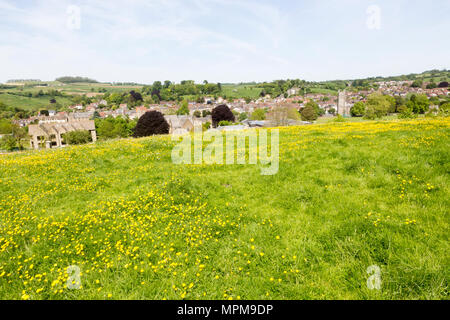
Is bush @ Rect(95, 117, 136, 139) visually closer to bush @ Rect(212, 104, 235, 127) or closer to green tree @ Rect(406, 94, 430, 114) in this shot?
bush @ Rect(212, 104, 235, 127)

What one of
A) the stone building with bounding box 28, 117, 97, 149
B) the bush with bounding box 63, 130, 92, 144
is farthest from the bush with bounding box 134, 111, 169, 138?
the stone building with bounding box 28, 117, 97, 149

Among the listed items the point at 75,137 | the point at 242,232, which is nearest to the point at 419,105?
the point at 242,232

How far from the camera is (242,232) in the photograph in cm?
689

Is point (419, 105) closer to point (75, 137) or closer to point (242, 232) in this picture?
point (242, 232)

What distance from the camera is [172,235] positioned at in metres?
6.92

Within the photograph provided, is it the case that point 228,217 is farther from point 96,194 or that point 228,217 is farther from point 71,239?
point 96,194

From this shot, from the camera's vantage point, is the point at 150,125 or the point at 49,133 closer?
the point at 150,125

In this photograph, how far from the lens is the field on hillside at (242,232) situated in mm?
5035

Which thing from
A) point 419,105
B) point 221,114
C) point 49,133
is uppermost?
point 419,105

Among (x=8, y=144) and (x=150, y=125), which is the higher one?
(x=150, y=125)

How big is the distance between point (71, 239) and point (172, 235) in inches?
121

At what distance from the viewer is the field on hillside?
16.5ft

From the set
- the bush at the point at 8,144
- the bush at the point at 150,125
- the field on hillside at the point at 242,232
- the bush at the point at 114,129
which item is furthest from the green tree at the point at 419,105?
the bush at the point at 8,144
